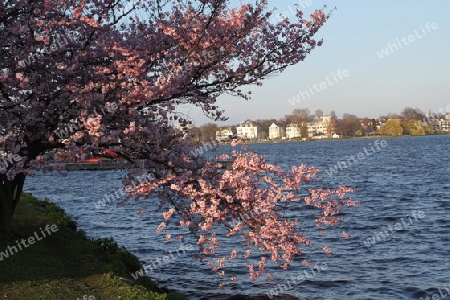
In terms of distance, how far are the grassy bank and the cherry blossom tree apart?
2.17m

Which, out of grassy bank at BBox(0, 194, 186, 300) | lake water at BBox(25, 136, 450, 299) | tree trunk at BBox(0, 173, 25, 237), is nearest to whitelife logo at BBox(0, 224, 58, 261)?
grassy bank at BBox(0, 194, 186, 300)

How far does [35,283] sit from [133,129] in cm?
409

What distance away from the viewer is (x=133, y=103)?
11469mm

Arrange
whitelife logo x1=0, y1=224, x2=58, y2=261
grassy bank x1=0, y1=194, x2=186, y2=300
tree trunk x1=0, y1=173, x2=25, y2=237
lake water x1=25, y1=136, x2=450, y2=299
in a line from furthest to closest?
lake water x1=25, y1=136, x2=450, y2=299, tree trunk x1=0, y1=173, x2=25, y2=237, whitelife logo x1=0, y1=224, x2=58, y2=261, grassy bank x1=0, y1=194, x2=186, y2=300

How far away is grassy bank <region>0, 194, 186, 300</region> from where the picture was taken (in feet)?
36.1

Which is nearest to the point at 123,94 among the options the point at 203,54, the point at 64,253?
the point at 203,54

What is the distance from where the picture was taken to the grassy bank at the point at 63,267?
11.0 m

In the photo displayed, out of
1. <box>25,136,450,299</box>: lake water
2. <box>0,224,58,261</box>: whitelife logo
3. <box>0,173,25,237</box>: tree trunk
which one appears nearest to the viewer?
<box>0,224,58,261</box>: whitelife logo

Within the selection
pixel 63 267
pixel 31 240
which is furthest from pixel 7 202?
pixel 63 267

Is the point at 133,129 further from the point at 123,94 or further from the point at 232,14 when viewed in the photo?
the point at 232,14

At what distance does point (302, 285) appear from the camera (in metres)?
16.5

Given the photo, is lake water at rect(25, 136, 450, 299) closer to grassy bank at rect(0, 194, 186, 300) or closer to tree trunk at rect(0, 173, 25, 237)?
grassy bank at rect(0, 194, 186, 300)

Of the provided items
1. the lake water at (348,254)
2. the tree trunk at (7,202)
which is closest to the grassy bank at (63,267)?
the tree trunk at (7,202)

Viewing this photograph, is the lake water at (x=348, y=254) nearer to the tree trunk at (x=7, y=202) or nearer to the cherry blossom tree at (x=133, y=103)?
the cherry blossom tree at (x=133, y=103)
